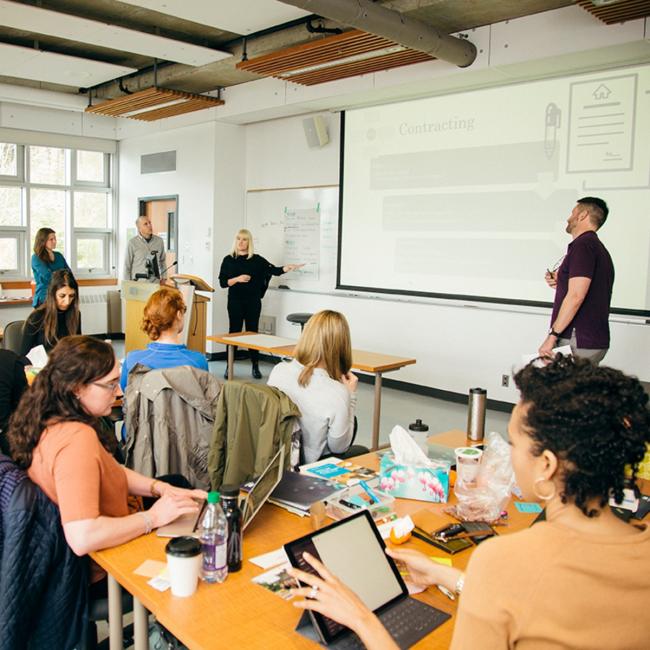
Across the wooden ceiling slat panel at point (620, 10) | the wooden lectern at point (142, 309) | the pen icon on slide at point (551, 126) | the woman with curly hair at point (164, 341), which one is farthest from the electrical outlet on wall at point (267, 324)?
the wooden ceiling slat panel at point (620, 10)

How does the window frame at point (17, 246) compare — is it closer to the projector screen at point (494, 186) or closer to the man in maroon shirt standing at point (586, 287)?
the projector screen at point (494, 186)

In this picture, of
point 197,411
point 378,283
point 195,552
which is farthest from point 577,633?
point 378,283

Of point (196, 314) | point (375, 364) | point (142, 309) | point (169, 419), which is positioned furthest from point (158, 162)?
point (169, 419)

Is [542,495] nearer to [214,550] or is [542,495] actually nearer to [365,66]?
[214,550]

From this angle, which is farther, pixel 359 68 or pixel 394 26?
pixel 359 68

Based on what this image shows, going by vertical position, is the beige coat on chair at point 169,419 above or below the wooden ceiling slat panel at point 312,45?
below

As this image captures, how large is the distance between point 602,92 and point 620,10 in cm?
95

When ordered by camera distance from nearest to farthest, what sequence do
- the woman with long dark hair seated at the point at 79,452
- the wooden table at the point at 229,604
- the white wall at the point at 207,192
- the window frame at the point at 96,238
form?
the wooden table at the point at 229,604, the woman with long dark hair seated at the point at 79,452, the white wall at the point at 207,192, the window frame at the point at 96,238

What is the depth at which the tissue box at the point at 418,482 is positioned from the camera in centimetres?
211

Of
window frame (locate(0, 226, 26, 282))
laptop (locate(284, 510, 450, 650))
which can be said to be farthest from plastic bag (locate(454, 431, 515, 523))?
window frame (locate(0, 226, 26, 282))

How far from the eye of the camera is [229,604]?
4.82 feet

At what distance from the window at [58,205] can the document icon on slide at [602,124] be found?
7.23 meters

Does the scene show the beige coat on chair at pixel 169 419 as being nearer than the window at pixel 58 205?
Yes

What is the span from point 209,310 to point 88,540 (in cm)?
686
